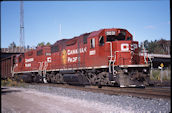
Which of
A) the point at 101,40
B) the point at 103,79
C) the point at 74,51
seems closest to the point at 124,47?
the point at 101,40

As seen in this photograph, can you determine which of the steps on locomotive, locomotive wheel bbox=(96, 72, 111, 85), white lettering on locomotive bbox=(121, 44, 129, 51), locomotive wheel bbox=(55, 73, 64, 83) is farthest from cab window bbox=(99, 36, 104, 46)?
locomotive wheel bbox=(55, 73, 64, 83)

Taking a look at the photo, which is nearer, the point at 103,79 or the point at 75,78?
the point at 103,79

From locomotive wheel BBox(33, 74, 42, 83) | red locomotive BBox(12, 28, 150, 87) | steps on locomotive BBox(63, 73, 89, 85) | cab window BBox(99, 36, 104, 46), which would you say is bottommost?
locomotive wheel BBox(33, 74, 42, 83)

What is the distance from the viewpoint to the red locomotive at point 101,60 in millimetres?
12180

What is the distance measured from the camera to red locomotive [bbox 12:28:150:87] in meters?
12.2

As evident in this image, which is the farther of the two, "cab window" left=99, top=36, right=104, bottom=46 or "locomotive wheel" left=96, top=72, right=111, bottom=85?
"cab window" left=99, top=36, right=104, bottom=46

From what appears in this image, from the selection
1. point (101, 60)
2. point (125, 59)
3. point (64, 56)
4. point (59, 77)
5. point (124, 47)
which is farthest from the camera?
point (59, 77)

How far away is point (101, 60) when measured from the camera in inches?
527

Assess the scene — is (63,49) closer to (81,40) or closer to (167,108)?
(81,40)

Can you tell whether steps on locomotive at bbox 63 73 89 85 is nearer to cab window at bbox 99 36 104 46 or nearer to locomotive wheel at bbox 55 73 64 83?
locomotive wheel at bbox 55 73 64 83

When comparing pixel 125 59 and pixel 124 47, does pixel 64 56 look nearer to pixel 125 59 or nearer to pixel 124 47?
pixel 124 47

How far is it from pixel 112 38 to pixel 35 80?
38.8 feet

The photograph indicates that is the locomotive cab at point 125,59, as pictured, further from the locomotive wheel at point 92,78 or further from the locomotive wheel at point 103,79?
the locomotive wheel at point 92,78


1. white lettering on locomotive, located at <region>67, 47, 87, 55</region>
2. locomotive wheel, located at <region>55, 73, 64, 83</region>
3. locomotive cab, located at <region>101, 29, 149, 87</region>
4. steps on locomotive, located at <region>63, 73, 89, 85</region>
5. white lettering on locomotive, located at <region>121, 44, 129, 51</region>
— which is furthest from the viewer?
locomotive wheel, located at <region>55, 73, 64, 83</region>
